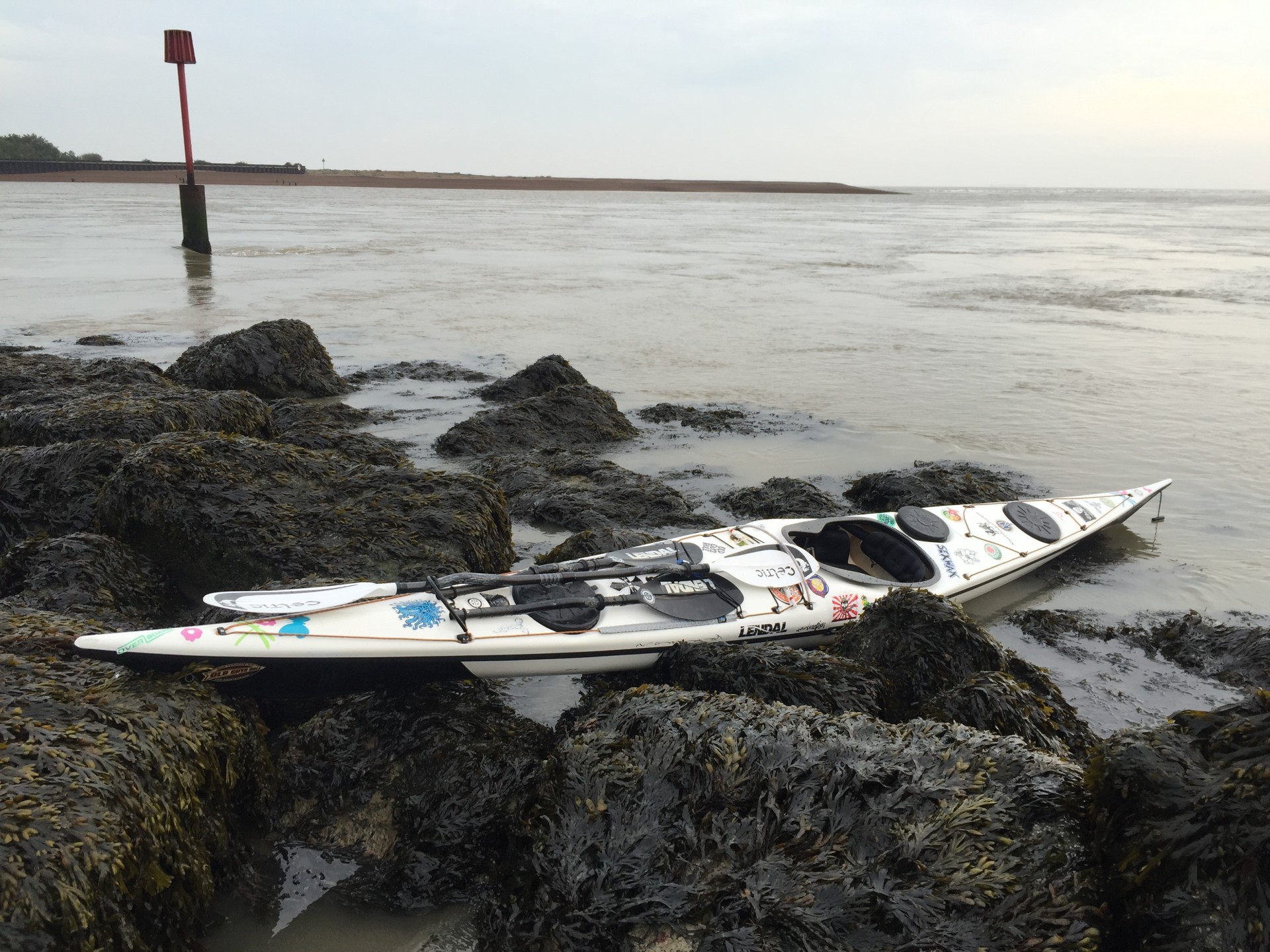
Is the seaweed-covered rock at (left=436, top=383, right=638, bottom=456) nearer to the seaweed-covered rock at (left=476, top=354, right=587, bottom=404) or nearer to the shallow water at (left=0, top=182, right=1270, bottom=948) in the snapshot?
the shallow water at (left=0, top=182, right=1270, bottom=948)

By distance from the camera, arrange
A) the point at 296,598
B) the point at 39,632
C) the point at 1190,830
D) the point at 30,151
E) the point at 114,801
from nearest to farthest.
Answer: the point at 1190,830 < the point at 114,801 < the point at 39,632 < the point at 296,598 < the point at 30,151

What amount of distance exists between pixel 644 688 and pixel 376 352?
10100 millimetres

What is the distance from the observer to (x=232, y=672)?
3059 millimetres

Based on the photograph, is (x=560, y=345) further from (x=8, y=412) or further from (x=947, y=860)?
(x=947, y=860)

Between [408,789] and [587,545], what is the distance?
2211mm

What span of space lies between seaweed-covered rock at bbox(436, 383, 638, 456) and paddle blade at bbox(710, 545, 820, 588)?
139 inches

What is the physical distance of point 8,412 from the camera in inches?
247

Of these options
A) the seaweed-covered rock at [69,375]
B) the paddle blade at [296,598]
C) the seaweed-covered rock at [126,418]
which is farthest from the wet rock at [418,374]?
the paddle blade at [296,598]

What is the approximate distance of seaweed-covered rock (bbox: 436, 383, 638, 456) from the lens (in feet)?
26.2

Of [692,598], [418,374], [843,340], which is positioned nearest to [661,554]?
[692,598]

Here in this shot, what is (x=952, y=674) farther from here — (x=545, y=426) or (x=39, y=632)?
(x=545, y=426)

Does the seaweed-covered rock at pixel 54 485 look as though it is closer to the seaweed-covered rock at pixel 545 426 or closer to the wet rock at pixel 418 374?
the seaweed-covered rock at pixel 545 426

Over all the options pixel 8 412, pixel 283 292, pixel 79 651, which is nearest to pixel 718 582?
pixel 79 651

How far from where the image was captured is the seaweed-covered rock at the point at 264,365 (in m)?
9.51
